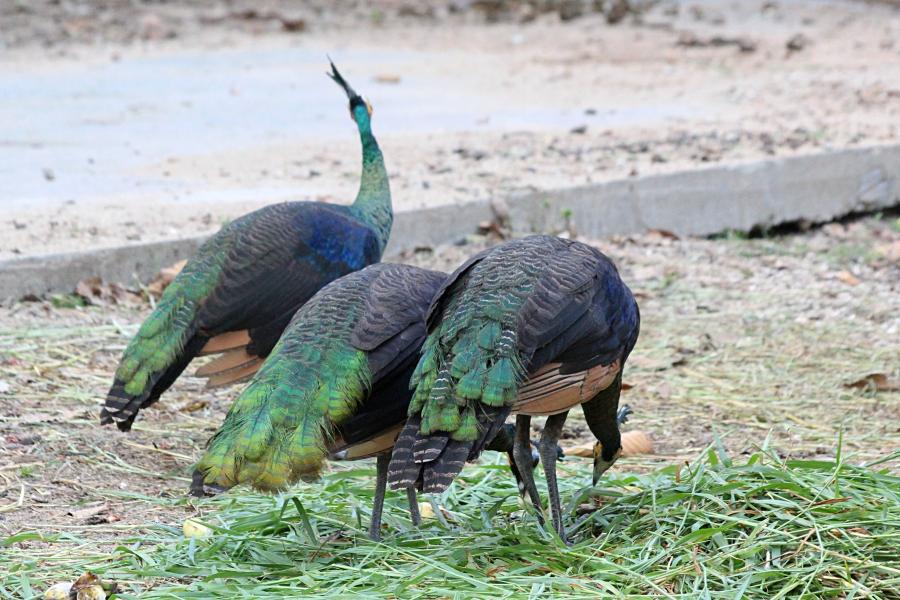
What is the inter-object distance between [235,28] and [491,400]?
1129 centimetres

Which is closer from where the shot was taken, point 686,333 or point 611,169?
point 686,333

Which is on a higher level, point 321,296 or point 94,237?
point 321,296

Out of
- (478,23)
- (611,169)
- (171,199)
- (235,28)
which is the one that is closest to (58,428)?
(171,199)

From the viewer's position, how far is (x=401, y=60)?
41.4 ft

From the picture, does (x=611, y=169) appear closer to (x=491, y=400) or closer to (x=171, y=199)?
(x=171, y=199)

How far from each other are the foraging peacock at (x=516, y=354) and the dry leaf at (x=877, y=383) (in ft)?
5.96

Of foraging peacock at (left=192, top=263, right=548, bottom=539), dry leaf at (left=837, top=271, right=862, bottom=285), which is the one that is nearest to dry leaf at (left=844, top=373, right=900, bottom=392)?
dry leaf at (left=837, top=271, right=862, bottom=285)

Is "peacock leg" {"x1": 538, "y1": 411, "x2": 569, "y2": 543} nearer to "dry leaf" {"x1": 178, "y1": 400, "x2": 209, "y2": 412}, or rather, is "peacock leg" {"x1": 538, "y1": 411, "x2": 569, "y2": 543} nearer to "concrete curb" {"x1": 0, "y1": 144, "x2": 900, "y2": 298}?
"dry leaf" {"x1": 178, "y1": 400, "x2": 209, "y2": 412}

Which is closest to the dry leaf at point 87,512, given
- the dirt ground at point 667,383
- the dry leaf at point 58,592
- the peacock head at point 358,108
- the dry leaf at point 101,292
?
the dirt ground at point 667,383

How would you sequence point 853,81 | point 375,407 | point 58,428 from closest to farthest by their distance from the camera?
1. point 375,407
2. point 58,428
3. point 853,81

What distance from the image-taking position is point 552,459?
3.98 meters

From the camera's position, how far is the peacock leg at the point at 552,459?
12.9ft

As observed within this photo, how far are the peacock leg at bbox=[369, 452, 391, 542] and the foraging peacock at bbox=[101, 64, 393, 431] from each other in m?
0.94

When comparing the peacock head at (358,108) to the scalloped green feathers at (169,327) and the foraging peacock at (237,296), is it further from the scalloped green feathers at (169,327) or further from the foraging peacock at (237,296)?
the scalloped green feathers at (169,327)
